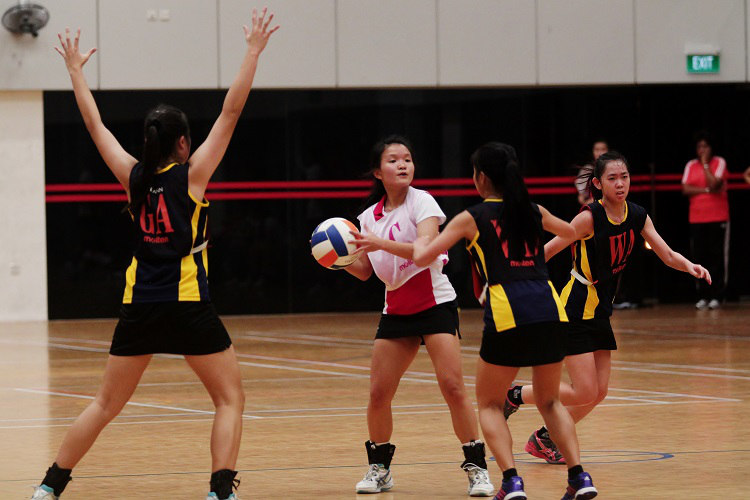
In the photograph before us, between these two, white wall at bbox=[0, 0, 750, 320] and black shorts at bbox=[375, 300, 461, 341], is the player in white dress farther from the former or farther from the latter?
white wall at bbox=[0, 0, 750, 320]

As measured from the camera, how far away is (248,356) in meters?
13.1

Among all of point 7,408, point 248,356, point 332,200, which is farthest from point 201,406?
point 332,200

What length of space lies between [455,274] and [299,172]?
8.83 ft

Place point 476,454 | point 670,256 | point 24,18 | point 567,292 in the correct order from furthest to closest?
point 24,18 < point 567,292 < point 670,256 < point 476,454

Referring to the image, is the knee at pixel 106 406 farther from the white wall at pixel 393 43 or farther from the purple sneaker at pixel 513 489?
the white wall at pixel 393 43

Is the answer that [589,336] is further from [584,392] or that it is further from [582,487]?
[582,487]

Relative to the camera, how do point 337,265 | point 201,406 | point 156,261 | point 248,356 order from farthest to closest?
point 248,356 → point 201,406 → point 337,265 → point 156,261

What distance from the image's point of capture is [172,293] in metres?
5.71

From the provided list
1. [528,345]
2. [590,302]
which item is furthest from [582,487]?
[590,302]

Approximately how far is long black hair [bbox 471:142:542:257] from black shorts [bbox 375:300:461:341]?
35.4 inches

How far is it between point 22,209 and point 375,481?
12485mm

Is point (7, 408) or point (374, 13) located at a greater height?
point (374, 13)

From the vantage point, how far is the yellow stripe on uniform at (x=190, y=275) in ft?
18.8

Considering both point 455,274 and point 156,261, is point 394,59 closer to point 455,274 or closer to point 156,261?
point 455,274
